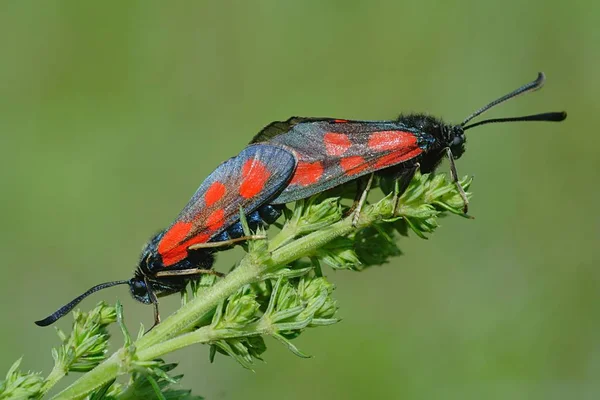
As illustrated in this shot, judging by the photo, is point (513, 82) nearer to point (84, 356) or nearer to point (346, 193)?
point (346, 193)

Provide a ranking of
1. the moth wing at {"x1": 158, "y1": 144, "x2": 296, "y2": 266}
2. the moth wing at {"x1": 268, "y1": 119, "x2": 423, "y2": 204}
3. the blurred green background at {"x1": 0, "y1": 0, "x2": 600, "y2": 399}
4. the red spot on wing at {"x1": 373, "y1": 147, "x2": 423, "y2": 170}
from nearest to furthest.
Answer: the moth wing at {"x1": 158, "y1": 144, "x2": 296, "y2": 266}, the moth wing at {"x1": 268, "y1": 119, "x2": 423, "y2": 204}, the red spot on wing at {"x1": 373, "y1": 147, "x2": 423, "y2": 170}, the blurred green background at {"x1": 0, "y1": 0, "x2": 600, "y2": 399}

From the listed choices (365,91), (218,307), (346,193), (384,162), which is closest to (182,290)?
(218,307)

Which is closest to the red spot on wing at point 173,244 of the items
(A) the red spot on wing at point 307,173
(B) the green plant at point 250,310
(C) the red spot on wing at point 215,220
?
(C) the red spot on wing at point 215,220

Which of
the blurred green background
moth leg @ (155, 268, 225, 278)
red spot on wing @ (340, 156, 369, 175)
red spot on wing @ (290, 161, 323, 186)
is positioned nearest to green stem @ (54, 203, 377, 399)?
moth leg @ (155, 268, 225, 278)

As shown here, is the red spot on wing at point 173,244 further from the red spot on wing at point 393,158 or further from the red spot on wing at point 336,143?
the red spot on wing at point 393,158

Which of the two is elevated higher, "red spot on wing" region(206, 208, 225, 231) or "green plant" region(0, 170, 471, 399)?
"red spot on wing" region(206, 208, 225, 231)

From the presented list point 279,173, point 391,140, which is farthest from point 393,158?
point 279,173

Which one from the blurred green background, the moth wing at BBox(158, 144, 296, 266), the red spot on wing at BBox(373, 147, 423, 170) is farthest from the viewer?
the blurred green background

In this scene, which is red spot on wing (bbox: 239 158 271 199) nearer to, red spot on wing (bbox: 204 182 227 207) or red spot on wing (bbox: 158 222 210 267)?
red spot on wing (bbox: 204 182 227 207)
